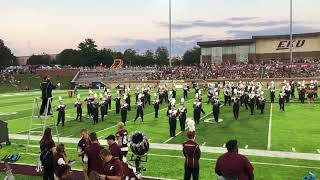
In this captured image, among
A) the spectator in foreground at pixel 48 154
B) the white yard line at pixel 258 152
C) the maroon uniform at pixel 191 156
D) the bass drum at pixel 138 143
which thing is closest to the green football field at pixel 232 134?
the white yard line at pixel 258 152

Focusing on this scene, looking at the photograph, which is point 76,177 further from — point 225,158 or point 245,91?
point 245,91

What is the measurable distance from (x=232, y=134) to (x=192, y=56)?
114m

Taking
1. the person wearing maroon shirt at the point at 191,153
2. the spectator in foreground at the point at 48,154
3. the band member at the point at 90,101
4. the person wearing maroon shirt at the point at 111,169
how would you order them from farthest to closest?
the band member at the point at 90,101, the person wearing maroon shirt at the point at 191,153, the spectator in foreground at the point at 48,154, the person wearing maroon shirt at the point at 111,169

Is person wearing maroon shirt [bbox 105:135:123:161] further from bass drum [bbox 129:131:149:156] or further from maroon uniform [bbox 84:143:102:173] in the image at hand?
bass drum [bbox 129:131:149:156]

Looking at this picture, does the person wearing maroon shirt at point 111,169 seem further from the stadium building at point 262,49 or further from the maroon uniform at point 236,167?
the stadium building at point 262,49

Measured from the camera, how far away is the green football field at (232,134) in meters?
13.2

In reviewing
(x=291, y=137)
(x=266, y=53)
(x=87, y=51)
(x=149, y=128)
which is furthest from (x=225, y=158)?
(x=87, y=51)

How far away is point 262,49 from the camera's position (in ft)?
260

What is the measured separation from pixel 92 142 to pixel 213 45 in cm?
7707

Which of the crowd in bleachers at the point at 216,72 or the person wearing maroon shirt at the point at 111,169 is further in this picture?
the crowd in bleachers at the point at 216,72

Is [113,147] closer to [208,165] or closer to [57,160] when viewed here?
[57,160]

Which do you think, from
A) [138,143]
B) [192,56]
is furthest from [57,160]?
A: [192,56]

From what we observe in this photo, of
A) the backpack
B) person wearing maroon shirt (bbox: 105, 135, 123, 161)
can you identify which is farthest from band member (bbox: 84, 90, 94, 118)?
person wearing maroon shirt (bbox: 105, 135, 123, 161)

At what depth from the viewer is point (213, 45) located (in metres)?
Answer: 84.8
